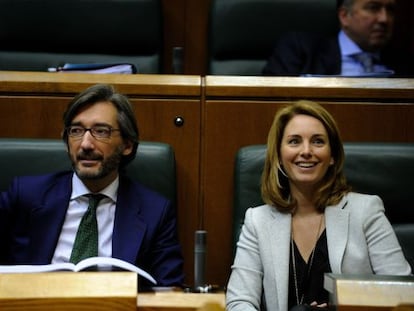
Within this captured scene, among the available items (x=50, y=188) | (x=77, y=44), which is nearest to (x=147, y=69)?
(x=77, y=44)

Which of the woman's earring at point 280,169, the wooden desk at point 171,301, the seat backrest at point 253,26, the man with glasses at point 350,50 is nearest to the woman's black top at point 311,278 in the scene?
the woman's earring at point 280,169

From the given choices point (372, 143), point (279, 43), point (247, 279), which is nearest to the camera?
A: point (247, 279)

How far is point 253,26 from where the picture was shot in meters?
1.88

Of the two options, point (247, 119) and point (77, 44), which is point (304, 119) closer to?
point (247, 119)

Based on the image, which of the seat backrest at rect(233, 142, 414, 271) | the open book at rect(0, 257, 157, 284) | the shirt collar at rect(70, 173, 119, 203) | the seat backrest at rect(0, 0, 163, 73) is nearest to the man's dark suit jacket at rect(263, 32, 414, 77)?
the seat backrest at rect(0, 0, 163, 73)

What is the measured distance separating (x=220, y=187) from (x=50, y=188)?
0.29 metres

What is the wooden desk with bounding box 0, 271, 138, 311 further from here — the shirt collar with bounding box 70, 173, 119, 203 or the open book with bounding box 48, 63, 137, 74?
the open book with bounding box 48, 63, 137, 74

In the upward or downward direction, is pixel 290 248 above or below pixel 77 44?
below

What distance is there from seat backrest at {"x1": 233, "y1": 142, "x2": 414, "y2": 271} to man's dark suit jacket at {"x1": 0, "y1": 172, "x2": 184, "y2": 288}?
0.12 meters

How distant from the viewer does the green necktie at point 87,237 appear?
1264mm

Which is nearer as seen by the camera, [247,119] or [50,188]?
[50,188]

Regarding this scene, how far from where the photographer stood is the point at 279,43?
71.7 inches

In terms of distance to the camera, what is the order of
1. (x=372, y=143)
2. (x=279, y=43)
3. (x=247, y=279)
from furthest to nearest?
(x=279, y=43) < (x=372, y=143) < (x=247, y=279)

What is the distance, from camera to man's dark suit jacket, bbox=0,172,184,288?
4.17 ft
